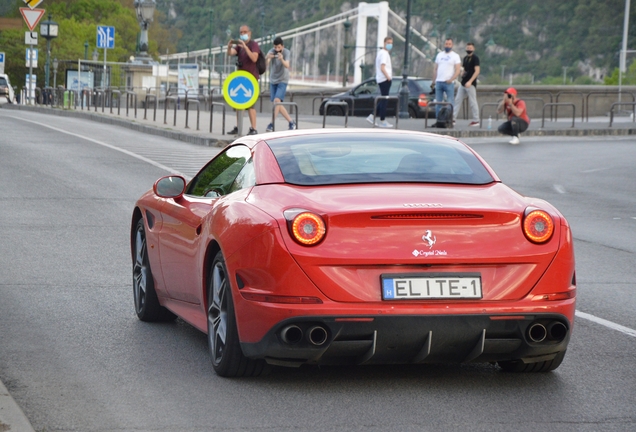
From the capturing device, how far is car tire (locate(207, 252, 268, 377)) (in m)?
5.82

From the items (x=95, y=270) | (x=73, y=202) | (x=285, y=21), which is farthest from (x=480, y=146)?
(x=285, y=21)

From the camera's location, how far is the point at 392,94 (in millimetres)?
38844

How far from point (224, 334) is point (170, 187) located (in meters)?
1.39

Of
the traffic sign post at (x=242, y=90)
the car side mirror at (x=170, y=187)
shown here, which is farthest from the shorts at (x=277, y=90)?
the car side mirror at (x=170, y=187)

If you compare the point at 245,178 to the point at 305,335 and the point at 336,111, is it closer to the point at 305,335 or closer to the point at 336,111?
the point at 305,335

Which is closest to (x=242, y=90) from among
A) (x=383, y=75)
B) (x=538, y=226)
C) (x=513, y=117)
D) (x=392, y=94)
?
(x=383, y=75)

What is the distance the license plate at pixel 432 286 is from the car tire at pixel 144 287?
246cm

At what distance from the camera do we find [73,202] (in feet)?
47.5

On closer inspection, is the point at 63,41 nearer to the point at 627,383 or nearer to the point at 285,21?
the point at 285,21

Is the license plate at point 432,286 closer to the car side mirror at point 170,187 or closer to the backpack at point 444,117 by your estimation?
the car side mirror at point 170,187

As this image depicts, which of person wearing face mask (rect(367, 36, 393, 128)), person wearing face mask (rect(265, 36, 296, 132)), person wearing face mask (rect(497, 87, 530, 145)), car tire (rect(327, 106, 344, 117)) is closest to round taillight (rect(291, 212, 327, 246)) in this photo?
person wearing face mask (rect(265, 36, 296, 132))

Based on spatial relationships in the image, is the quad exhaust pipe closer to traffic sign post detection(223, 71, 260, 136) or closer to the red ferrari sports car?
the red ferrari sports car

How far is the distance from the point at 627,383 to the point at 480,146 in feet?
70.4

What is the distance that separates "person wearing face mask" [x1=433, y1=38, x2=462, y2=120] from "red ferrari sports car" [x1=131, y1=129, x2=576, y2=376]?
79.5 feet
